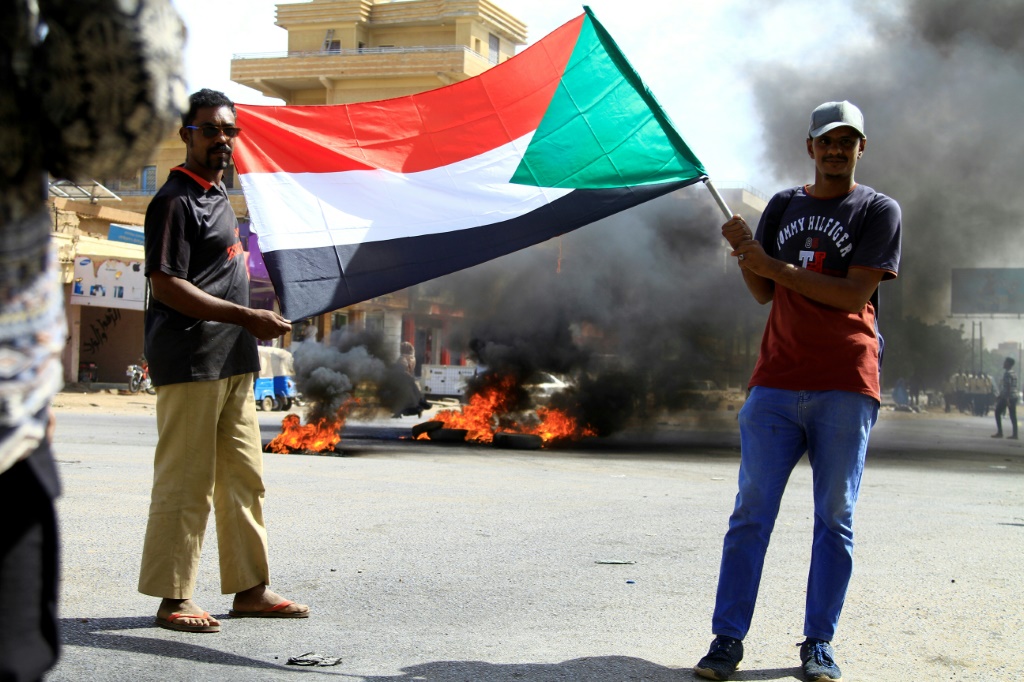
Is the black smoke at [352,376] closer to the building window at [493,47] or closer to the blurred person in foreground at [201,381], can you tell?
the blurred person in foreground at [201,381]

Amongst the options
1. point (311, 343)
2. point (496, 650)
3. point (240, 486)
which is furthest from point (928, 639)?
point (311, 343)

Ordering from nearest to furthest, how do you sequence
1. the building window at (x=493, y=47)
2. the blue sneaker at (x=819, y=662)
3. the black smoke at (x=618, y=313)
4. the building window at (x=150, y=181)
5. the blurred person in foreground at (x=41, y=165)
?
the blurred person in foreground at (x=41, y=165)
the blue sneaker at (x=819, y=662)
the black smoke at (x=618, y=313)
the building window at (x=150, y=181)
the building window at (x=493, y=47)

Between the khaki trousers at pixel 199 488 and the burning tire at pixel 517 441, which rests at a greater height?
the khaki trousers at pixel 199 488

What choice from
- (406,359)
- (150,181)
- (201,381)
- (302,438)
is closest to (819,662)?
(201,381)

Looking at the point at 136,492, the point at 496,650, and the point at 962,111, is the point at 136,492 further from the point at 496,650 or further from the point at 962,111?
the point at 962,111

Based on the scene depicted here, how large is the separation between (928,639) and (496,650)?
1483 millimetres

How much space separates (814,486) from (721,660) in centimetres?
61

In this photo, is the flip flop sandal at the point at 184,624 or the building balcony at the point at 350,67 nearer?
the flip flop sandal at the point at 184,624

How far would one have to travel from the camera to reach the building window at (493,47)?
47.0 m

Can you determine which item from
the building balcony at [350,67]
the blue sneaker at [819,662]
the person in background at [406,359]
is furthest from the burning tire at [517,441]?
the building balcony at [350,67]

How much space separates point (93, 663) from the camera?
10.0ft

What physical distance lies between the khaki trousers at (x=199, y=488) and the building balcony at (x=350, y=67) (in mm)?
39458

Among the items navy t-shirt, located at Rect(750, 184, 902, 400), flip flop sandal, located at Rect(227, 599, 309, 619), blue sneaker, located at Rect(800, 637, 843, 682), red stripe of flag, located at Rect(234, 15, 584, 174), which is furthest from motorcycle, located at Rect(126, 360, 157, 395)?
blue sneaker, located at Rect(800, 637, 843, 682)

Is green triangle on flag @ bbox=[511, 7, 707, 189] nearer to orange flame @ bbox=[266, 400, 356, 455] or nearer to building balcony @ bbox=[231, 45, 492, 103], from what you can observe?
orange flame @ bbox=[266, 400, 356, 455]
